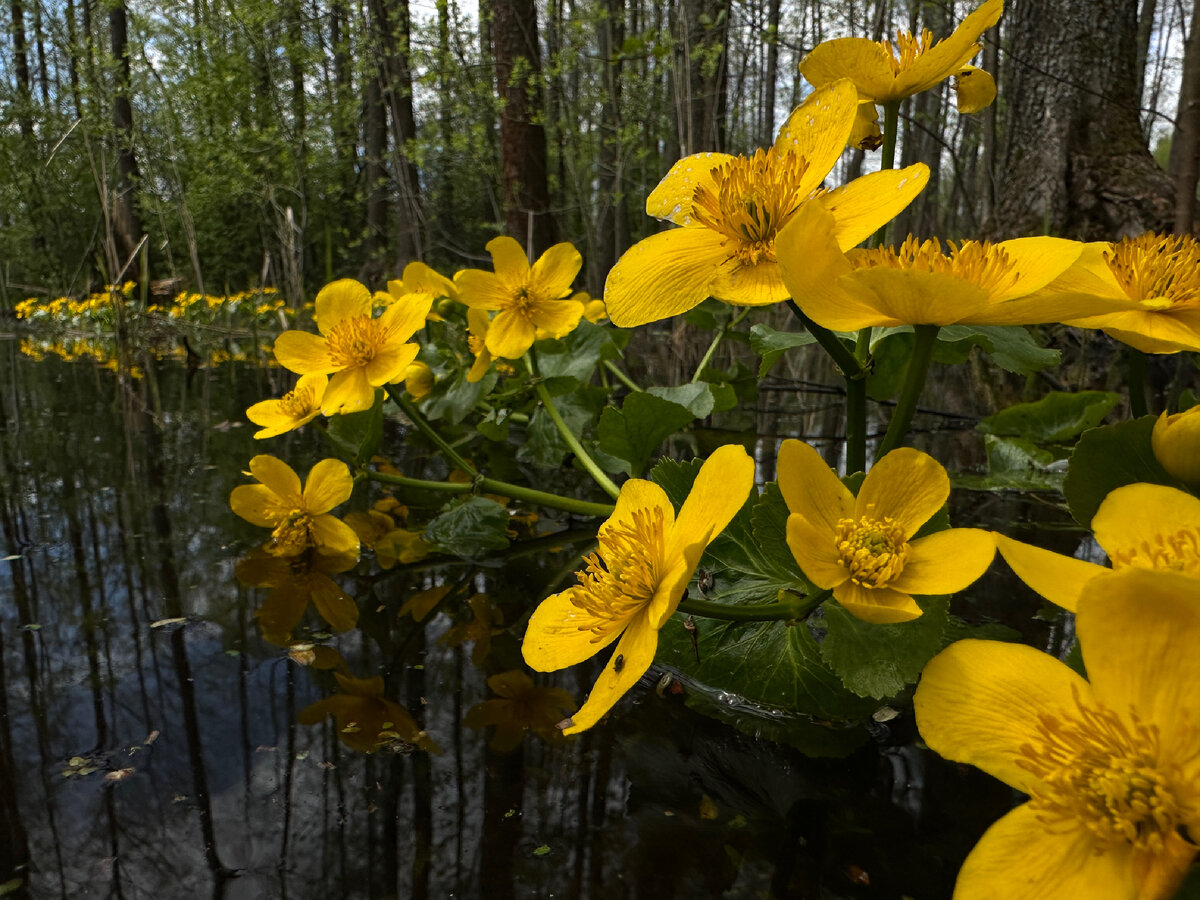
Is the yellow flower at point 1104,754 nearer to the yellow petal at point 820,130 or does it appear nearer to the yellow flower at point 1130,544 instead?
the yellow flower at point 1130,544

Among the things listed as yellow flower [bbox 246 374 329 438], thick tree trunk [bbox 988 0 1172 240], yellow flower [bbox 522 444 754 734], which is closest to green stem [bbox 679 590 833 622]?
yellow flower [bbox 522 444 754 734]

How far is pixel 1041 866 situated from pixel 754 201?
440 millimetres

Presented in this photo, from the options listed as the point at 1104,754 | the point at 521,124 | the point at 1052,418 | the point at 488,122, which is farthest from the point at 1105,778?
the point at 488,122

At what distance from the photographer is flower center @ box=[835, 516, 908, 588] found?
515 millimetres

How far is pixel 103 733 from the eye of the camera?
793mm

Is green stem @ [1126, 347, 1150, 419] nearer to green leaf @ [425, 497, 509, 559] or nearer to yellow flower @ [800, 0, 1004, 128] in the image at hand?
yellow flower @ [800, 0, 1004, 128]

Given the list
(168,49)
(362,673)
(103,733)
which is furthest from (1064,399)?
(168,49)

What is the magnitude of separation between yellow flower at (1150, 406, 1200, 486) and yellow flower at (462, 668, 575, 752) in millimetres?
561

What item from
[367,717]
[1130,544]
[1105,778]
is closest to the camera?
[1105,778]

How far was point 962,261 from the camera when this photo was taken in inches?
21.1

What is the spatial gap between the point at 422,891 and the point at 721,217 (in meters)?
0.54

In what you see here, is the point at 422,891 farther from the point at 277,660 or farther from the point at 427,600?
the point at 427,600

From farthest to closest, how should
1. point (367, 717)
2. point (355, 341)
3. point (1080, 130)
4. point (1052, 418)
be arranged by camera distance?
point (1080, 130) → point (1052, 418) → point (355, 341) → point (367, 717)

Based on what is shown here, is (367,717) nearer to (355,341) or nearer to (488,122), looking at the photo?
(355,341)
